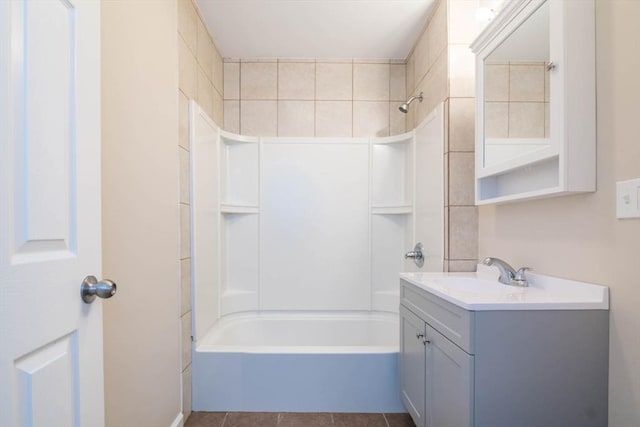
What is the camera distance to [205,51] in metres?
2.31

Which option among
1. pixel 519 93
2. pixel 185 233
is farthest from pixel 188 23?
pixel 519 93

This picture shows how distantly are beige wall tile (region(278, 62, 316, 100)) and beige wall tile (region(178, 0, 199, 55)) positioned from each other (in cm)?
81

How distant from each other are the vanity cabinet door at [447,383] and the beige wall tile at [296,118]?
1.91 m

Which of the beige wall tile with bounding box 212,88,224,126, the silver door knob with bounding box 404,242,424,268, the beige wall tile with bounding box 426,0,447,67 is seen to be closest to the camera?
the beige wall tile with bounding box 426,0,447,67

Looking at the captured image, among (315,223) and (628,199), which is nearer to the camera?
(628,199)

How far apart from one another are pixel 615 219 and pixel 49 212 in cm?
152

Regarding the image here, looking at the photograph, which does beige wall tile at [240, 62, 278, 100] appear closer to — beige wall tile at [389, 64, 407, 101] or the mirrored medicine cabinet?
beige wall tile at [389, 64, 407, 101]

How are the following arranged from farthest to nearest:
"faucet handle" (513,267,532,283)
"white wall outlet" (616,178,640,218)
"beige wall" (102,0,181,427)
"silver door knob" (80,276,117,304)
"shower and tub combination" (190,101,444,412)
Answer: "shower and tub combination" (190,101,444,412), "faucet handle" (513,267,532,283), "beige wall" (102,0,181,427), "white wall outlet" (616,178,640,218), "silver door knob" (80,276,117,304)

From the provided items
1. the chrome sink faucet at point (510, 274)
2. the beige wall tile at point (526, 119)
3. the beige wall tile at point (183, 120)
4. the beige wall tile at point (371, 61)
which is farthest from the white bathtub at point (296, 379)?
the beige wall tile at point (371, 61)

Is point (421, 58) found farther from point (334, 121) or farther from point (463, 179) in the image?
point (463, 179)

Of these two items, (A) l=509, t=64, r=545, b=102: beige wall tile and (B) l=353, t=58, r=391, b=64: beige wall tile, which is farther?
(B) l=353, t=58, r=391, b=64: beige wall tile

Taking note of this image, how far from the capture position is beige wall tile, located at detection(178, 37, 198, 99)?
1.85 m

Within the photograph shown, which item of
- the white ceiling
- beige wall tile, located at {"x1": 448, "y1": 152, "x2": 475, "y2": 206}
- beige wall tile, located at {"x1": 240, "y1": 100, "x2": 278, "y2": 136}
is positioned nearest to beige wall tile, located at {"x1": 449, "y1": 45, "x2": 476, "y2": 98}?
beige wall tile, located at {"x1": 448, "y1": 152, "x2": 475, "y2": 206}

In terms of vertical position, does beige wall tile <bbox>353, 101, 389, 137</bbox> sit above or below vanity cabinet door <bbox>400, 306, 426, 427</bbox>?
above
